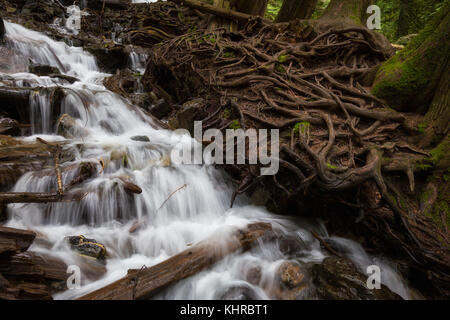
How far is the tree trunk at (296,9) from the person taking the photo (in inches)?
290

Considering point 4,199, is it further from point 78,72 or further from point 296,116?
point 78,72

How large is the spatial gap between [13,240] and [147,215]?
1563 millimetres

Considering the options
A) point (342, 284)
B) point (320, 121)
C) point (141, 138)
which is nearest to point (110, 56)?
point (141, 138)

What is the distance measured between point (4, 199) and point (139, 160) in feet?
6.57

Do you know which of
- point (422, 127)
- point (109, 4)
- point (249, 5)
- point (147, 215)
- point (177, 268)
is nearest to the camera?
point (177, 268)

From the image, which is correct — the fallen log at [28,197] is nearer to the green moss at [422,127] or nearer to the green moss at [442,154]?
the green moss at [442,154]

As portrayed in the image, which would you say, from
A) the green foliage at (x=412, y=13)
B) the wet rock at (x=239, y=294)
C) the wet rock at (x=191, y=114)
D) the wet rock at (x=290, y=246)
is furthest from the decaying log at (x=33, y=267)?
the green foliage at (x=412, y=13)

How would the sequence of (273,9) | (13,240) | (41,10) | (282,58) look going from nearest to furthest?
(13,240)
(282,58)
(41,10)
(273,9)

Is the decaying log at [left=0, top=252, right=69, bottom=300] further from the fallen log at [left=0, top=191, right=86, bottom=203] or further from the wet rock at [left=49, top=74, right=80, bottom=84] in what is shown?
the wet rock at [left=49, top=74, right=80, bottom=84]

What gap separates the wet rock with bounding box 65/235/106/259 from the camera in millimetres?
2753

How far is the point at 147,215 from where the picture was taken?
3.52 m

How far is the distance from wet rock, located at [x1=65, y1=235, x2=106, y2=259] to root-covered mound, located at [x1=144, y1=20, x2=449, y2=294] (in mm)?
1894

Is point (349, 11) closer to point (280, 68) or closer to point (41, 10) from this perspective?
point (280, 68)

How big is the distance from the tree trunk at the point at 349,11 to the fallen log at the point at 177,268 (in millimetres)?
5805
